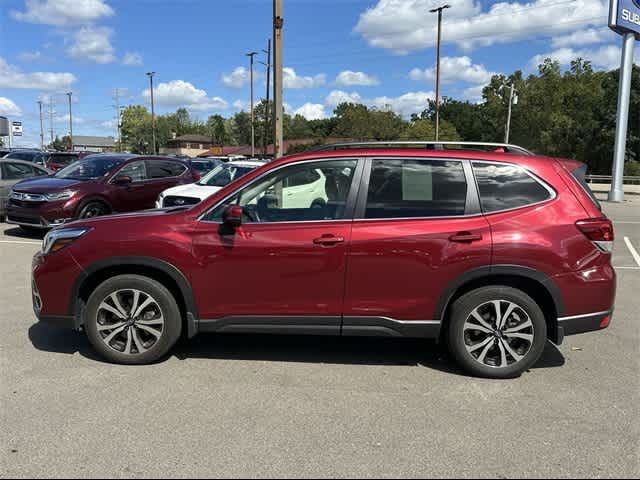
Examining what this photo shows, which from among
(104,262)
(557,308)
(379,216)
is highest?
(379,216)

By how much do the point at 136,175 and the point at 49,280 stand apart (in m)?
7.60

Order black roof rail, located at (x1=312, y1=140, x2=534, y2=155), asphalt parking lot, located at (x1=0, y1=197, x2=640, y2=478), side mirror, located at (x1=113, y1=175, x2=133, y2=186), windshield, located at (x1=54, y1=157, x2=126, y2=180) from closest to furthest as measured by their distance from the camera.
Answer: asphalt parking lot, located at (x1=0, y1=197, x2=640, y2=478)
black roof rail, located at (x1=312, y1=140, x2=534, y2=155)
side mirror, located at (x1=113, y1=175, x2=133, y2=186)
windshield, located at (x1=54, y1=157, x2=126, y2=180)

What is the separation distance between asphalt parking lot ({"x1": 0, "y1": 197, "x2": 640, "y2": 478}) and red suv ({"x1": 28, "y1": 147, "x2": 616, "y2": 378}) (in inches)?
14.2

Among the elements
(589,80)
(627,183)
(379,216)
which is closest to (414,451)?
(379,216)

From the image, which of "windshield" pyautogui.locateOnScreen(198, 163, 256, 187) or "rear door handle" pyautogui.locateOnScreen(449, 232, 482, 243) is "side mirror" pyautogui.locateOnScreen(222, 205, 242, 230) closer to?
"rear door handle" pyautogui.locateOnScreen(449, 232, 482, 243)

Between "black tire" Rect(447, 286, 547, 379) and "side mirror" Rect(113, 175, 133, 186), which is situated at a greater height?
"side mirror" Rect(113, 175, 133, 186)

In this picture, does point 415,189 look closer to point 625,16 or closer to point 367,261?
point 367,261

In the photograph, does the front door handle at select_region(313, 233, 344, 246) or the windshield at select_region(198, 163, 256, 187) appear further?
the windshield at select_region(198, 163, 256, 187)

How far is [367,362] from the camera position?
4.59 metres

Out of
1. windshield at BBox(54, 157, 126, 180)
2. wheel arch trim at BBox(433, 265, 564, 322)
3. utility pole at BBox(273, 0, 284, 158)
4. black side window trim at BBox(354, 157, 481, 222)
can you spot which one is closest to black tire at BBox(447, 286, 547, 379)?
wheel arch trim at BBox(433, 265, 564, 322)

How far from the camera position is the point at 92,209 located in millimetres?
10586

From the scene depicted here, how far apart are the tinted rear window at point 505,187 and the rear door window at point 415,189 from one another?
15 cm

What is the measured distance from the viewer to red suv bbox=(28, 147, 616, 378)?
4078 millimetres

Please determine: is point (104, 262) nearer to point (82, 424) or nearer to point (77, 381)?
point (77, 381)
